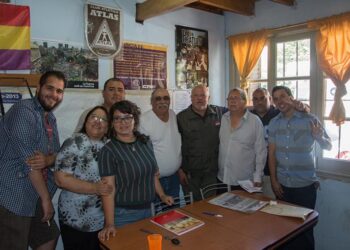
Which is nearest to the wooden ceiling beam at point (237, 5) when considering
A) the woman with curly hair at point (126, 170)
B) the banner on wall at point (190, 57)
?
the banner on wall at point (190, 57)

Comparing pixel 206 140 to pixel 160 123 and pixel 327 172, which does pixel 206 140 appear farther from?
pixel 327 172

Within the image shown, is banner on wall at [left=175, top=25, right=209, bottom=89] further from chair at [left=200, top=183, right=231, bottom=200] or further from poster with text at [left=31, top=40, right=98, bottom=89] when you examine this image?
chair at [left=200, top=183, right=231, bottom=200]

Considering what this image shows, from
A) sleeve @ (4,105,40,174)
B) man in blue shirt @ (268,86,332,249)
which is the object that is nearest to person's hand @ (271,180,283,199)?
man in blue shirt @ (268,86,332,249)

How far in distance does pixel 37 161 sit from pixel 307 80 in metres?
2.78

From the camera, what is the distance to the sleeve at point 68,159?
179cm

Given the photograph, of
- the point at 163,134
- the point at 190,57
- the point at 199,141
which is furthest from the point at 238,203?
the point at 190,57

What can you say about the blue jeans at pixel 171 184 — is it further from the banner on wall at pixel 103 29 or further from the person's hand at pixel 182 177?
the banner on wall at pixel 103 29

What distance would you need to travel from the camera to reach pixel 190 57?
3.67 metres

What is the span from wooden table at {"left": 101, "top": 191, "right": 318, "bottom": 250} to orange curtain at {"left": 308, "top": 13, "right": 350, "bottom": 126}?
1455 mm

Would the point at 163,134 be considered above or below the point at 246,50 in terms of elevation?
below

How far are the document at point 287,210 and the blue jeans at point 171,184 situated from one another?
97 centimetres

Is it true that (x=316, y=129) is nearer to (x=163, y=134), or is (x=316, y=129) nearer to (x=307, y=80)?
(x=307, y=80)

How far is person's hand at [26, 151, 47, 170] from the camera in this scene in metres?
1.80

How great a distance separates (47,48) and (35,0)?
0.40 metres
